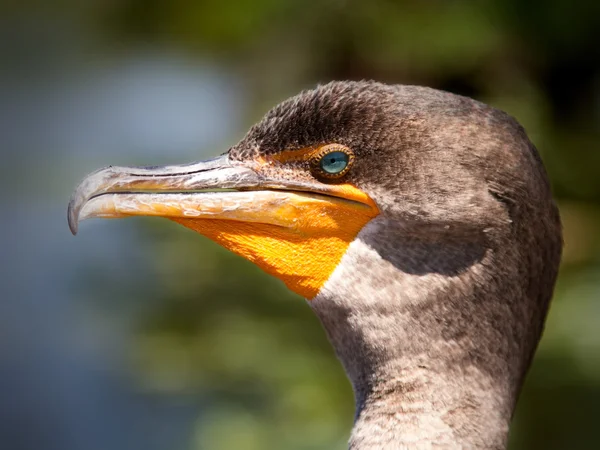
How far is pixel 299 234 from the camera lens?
8.87 ft

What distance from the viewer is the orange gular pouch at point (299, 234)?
8.81 feet

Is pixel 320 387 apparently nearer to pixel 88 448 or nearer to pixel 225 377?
pixel 225 377

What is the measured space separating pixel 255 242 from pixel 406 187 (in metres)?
0.48

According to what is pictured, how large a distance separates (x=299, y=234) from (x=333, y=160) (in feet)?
0.79

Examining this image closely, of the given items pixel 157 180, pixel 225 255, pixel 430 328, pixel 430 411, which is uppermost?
pixel 225 255

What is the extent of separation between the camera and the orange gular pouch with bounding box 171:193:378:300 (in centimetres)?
269

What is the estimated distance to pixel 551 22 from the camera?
10.3 meters

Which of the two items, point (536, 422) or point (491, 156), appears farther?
point (536, 422)

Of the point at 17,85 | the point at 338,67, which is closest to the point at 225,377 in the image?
the point at 338,67

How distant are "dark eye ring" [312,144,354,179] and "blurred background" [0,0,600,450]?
4.33m

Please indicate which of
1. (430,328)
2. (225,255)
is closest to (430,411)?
(430,328)

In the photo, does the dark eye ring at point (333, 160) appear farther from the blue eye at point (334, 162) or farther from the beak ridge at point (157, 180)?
the beak ridge at point (157, 180)

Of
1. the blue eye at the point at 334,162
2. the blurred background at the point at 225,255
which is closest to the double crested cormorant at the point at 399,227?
the blue eye at the point at 334,162

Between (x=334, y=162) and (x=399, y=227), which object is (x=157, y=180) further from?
(x=399, y=227)
